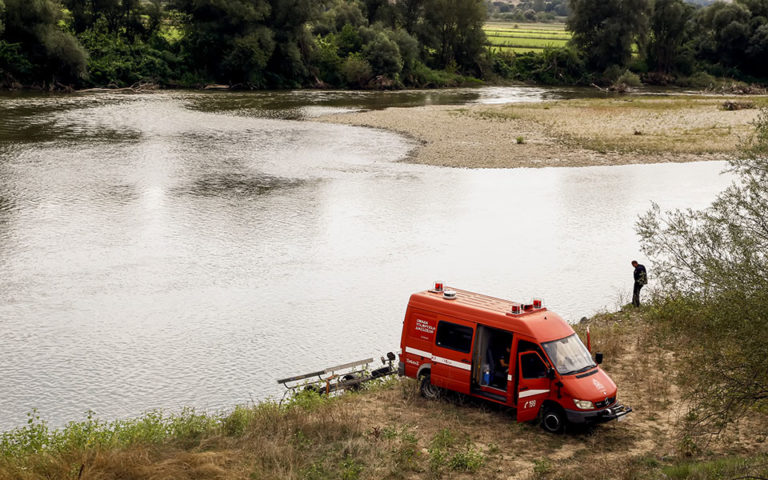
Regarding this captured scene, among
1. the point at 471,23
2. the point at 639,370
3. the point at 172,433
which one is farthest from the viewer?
the point at 471,23

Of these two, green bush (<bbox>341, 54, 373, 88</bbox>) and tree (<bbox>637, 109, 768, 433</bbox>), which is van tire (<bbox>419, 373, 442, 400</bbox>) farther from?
green bush (<bbox>341, 54, 373, 88</bbox>)

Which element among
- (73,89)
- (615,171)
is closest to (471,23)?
(73,89)

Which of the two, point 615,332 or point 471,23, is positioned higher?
point 471,23

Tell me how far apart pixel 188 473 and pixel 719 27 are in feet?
412

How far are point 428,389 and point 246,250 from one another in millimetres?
15226

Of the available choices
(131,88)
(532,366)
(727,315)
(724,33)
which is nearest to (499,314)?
(532,366)

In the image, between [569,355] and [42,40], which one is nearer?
[569,355]

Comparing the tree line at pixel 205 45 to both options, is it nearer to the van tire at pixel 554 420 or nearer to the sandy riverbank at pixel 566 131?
the sandy riverbank at pixel 566 131

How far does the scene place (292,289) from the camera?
2780cm

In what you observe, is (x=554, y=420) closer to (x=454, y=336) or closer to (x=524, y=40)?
(x=454, y=336)

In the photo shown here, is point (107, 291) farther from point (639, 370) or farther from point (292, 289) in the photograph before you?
point (639, 370)

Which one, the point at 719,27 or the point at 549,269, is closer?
the point at 549,269

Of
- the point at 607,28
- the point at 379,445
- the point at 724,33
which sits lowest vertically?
the point at 379,445

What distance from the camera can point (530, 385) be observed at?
17109mm
